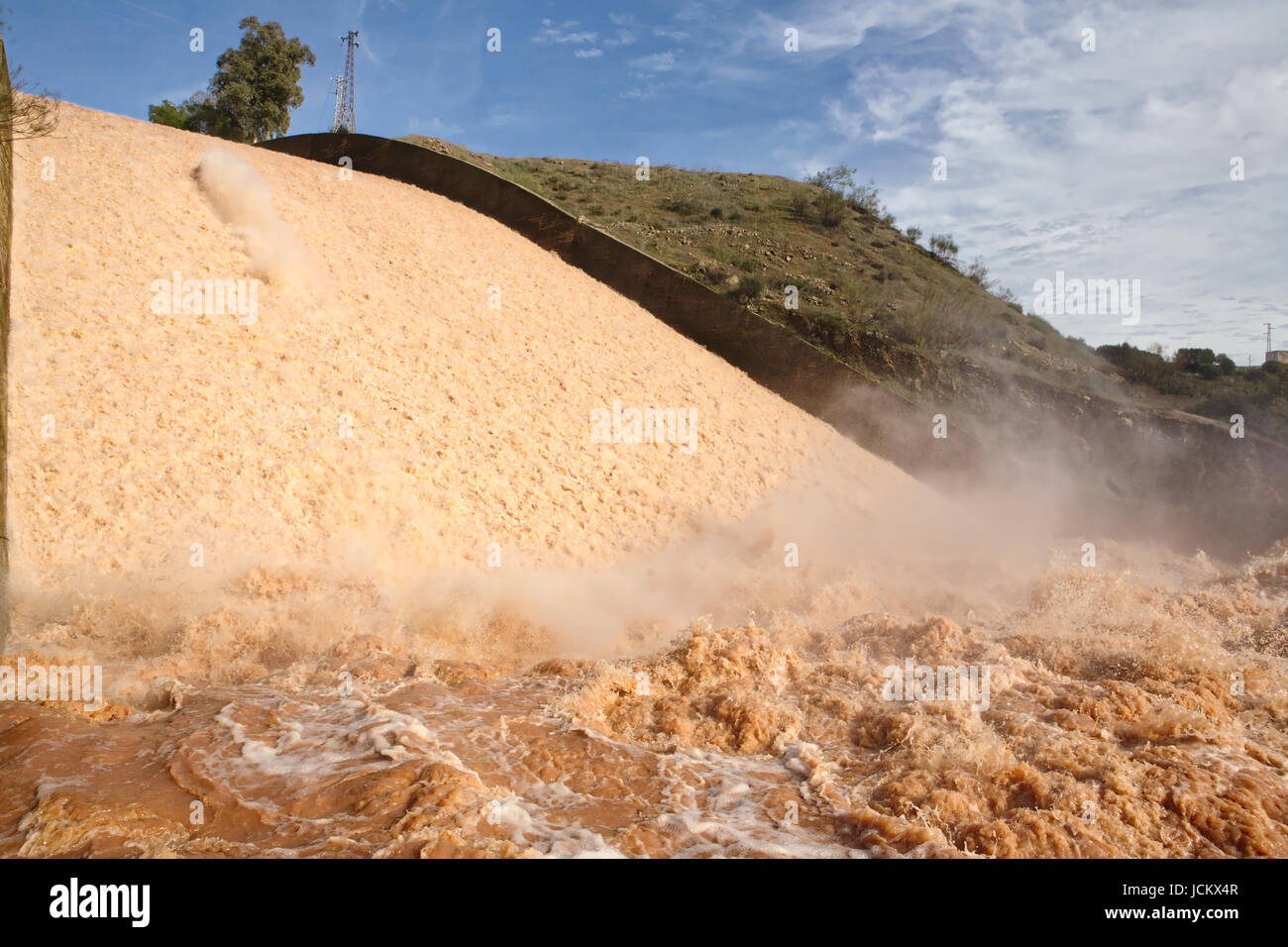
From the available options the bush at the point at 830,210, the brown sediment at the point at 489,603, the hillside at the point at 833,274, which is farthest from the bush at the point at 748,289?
the bush at the point at 830,210

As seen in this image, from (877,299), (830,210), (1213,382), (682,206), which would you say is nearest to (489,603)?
(877,299)

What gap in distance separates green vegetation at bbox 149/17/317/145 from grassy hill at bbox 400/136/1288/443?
1040 cm

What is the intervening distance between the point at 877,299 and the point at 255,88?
20.2 metres

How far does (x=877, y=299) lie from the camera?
1154 cm

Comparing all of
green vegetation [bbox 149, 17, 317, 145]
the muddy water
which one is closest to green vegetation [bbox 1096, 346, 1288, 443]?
the muddy water

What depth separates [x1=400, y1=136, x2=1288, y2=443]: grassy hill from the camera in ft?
32.9

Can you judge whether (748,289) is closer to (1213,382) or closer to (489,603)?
(1213,382)

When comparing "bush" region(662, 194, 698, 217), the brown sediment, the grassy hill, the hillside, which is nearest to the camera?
the brown sediment

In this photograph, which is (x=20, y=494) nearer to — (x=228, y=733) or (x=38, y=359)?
(x=38, y=359)

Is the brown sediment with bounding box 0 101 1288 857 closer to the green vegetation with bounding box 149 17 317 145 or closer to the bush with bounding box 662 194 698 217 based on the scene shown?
the bush with bounding box 662 194 698 217

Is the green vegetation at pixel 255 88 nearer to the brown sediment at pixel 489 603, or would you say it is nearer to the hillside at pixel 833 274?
the hillside at pixel 833 274
